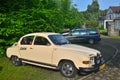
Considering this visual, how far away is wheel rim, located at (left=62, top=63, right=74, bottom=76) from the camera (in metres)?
11.4

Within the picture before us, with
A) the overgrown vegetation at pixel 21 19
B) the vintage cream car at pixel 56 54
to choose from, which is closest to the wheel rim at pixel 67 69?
the vintage cream car at pixel 56 54

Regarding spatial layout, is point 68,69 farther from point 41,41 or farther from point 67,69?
point 41,41

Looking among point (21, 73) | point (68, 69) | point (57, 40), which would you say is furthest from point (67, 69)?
point (21, 73)

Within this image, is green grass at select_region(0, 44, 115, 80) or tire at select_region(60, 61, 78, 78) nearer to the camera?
tire at select_region(60, 61, 78, 78)

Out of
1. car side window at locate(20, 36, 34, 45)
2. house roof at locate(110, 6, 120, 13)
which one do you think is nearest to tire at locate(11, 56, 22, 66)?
car side window at locate(20, 36, 34, 45)

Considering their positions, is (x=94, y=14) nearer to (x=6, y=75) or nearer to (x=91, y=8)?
(x=91, y=8)

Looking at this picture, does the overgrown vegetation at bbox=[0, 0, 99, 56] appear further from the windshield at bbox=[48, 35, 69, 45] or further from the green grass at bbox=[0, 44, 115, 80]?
the windshield at bbox=[48, 35, 69, 45]

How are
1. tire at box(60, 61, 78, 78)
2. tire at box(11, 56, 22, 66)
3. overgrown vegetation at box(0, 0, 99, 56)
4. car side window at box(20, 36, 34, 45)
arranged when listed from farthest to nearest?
overgrown vegetation at box(0, 0, 99, 56) < tire at box(11, 56, 22, 66) < car side window at box(20, 36, 34, 45) < tire at box(60, 61, 78, 78)

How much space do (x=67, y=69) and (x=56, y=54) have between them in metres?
0.86

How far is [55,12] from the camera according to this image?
63.4 ft

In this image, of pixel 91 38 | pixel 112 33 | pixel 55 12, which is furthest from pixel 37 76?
pixel 112 33

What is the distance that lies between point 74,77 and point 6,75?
3132 mm

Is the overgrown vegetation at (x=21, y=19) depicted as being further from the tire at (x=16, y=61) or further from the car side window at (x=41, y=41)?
the car side window at (x=41, y=41)

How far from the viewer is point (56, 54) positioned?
A: 11859mm
